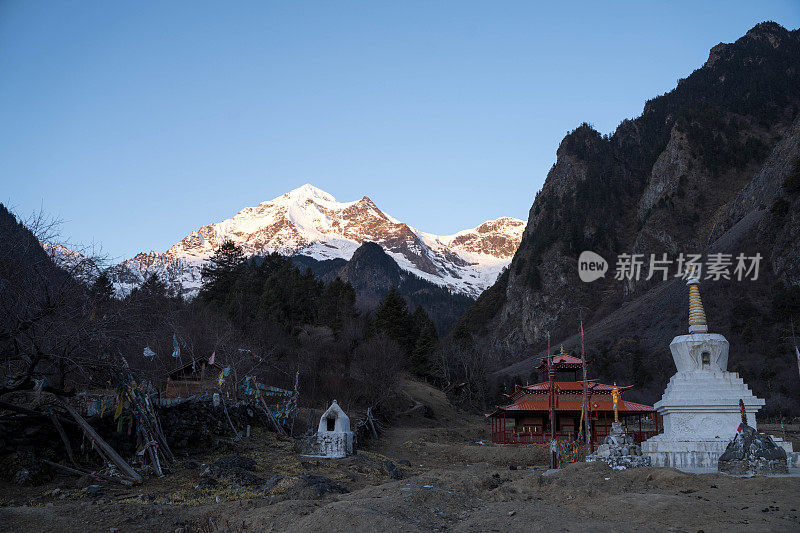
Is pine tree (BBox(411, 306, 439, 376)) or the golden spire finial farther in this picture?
pine tree (BBox(411, 306, 439, 376))

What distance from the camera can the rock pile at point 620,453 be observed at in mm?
18219

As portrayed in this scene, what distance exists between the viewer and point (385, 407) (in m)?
46.9

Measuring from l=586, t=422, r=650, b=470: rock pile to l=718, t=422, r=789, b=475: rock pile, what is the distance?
8.76ft

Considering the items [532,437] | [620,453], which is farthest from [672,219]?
[620,453]

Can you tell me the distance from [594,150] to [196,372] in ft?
444

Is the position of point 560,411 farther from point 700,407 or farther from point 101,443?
point 101,443

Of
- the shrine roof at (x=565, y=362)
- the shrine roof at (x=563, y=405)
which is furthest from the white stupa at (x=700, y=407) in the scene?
the shrine roof at (x=565, y=362)

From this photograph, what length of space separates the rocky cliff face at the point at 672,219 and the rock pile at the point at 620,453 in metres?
40.6

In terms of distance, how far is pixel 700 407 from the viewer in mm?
18953

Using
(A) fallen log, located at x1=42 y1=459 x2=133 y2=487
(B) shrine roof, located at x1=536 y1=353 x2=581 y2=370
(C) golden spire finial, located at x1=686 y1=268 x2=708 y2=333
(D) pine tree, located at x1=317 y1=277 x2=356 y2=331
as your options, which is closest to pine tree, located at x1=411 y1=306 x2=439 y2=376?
(D) pine tree, located at x1=317 y1=277 x2=356 y2=331

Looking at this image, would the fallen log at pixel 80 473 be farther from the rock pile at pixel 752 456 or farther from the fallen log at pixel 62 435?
the rock pile at pixel 752 456

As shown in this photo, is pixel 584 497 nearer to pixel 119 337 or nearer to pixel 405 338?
pixel 119 337

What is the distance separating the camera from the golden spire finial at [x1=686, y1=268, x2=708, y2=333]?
2061 cm

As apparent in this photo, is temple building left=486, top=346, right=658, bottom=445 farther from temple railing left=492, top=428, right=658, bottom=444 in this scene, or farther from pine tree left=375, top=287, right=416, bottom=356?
pine tree left=375, top=287, right=416, bottom=356
